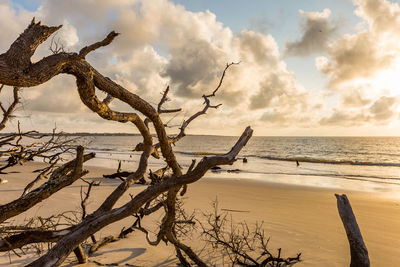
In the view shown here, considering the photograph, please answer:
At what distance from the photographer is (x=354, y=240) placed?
12.9 ft

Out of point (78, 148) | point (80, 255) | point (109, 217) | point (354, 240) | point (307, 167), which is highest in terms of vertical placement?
point (78, 148)

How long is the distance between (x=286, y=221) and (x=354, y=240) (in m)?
5.15

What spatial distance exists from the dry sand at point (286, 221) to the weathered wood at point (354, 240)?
1663 mm

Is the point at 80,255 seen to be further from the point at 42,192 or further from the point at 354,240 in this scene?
the point at 354,240

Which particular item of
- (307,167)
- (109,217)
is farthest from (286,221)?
(307,167)

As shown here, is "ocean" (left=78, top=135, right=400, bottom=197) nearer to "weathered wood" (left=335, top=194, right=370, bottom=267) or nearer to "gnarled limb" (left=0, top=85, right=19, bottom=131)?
"gnarled limb" (left=0, top=85, right=19, bottom=131)

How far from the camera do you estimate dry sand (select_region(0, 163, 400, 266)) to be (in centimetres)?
552

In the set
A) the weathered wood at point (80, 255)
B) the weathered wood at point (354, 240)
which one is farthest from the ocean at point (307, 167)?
the weathered wood at point (354, 240)

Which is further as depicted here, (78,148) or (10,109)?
(10,109)

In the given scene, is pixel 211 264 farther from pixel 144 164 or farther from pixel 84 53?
pixel 84 53

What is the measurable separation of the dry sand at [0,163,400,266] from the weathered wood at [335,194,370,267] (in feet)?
5.46

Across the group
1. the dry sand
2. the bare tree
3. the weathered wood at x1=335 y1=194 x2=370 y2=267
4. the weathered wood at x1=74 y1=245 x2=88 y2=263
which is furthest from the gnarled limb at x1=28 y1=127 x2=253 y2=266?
the dry sand

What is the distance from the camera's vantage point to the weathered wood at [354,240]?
3848 mm

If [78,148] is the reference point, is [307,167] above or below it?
below
